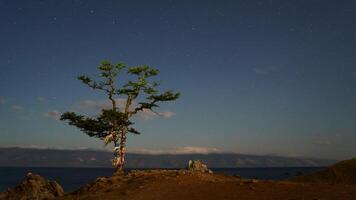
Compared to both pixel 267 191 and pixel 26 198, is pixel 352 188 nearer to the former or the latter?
pixel 267 191

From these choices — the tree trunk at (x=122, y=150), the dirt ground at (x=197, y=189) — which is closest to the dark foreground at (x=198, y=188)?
the dirt ground at (x=197, y=189)

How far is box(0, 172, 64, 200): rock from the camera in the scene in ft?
144

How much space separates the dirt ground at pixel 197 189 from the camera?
23.5 m

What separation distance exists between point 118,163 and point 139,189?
1665 cm

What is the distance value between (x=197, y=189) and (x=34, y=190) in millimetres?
24479

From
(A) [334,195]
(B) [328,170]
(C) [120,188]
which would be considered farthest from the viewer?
(B) [328,170]

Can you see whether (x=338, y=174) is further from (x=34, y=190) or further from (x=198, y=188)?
(x=34, y=190)

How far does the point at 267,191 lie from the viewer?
24.6 m

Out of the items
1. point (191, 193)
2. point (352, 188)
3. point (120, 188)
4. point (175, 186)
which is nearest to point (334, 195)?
point (352, 188)

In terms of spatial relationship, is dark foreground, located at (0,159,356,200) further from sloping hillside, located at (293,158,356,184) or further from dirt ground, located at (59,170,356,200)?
sloping hillside, located at (293,158,356,184)

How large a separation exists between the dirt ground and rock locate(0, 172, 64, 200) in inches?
503

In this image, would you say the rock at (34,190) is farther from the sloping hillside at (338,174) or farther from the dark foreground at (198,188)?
the sloping hillside at (338,174)

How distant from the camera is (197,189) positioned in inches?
1033

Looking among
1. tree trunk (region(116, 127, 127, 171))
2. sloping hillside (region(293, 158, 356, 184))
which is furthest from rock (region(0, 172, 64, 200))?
sloping hillside (region(293, 158, 356, 184))
